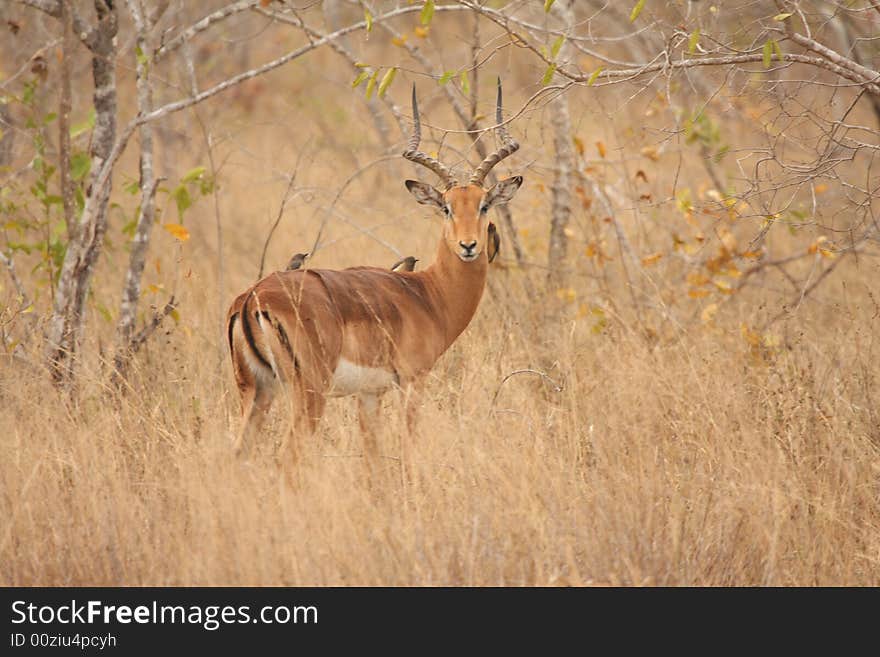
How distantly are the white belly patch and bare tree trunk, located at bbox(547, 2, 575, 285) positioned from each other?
221cm

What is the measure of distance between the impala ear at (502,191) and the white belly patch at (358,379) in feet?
3.56

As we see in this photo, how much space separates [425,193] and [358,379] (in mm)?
1235

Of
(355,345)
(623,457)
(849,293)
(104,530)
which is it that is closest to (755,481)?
(623,457)

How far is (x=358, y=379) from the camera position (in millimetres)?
5172

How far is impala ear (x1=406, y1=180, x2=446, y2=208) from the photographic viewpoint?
19.1 feet

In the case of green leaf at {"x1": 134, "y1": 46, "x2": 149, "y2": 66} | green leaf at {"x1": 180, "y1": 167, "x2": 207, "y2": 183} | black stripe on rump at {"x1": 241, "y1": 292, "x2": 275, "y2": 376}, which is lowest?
black stripe on rump at {"x1": 241, "y1": 292, "x2": 275, "y2": 376}

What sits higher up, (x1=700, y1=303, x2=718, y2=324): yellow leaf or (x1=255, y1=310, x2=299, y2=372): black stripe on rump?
(x1=700, y1=303, x2=718, y2=324): yellow leaf

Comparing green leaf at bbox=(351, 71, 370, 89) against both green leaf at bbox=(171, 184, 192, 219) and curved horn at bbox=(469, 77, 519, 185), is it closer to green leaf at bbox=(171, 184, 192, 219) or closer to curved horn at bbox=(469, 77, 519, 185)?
curved horn at bbox=(469, 77, 519, 185)

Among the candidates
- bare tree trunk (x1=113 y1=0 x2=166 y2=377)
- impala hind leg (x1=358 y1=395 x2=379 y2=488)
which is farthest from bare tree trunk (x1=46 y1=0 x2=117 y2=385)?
impala hind leg (x1=358 y1=395 x2=379 y2=488)

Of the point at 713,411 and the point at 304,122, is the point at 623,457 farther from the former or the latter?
the point at 304,122

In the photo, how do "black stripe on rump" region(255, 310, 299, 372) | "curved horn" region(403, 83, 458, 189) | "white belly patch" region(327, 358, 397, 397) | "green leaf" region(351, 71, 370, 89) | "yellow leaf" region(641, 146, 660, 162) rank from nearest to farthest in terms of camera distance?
"green leaf" region(351, 71, 370, 89) < "black stripe on rump" region(255, 310, 299, 372) < "white belly patch" region(327, 358, 397, 397) < "curved horn" region(403, 83, 458, 189) < "yellow leaf" region(641, 146, 660, 162)

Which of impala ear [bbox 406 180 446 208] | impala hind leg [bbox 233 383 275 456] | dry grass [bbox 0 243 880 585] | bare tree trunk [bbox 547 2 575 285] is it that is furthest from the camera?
bare tree trunk [bbox 547 2 575 285]

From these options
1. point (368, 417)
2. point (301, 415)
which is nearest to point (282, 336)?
point (301, 415)

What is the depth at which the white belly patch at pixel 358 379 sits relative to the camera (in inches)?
200
